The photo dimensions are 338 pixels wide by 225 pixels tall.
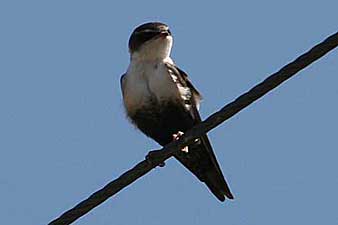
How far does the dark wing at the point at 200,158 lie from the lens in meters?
8.24

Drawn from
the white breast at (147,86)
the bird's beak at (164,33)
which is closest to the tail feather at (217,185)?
the white breast at (147,86)

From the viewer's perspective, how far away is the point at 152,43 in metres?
8.74

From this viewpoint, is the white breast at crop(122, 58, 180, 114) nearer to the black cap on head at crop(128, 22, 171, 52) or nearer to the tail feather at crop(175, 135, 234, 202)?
the black cap on head at crop(128, 22, 171, 52)

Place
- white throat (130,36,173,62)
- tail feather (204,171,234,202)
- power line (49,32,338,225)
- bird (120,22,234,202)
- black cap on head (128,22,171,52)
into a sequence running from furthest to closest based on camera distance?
black cap on head (128,22,171,52), white throat (130,36,173,62), bird (120,22,234,202), tail feather (204,171,234,202), power line (49,32,338,225)

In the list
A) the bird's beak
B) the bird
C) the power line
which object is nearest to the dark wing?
the bird

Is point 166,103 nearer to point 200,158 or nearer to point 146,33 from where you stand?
point 200,158

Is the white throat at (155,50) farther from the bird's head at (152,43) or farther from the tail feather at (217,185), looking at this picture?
the tail feather at (217,185)

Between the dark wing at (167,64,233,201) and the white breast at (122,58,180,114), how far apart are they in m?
0.10

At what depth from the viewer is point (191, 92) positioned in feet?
28.1

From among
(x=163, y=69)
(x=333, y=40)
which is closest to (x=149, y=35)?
(x=163, y=69)

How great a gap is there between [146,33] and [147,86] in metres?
0.69

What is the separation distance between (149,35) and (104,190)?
3.42m

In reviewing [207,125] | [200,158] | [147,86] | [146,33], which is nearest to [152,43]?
[146,33]

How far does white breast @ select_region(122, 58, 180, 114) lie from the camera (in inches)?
329
